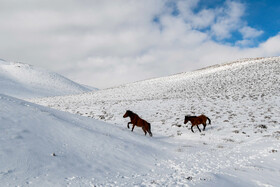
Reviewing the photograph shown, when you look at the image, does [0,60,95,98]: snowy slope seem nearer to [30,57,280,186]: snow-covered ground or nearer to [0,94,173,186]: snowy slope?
[30,57,280,186]: snow-covered ground

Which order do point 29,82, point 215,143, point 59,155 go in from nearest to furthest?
point 59,155
point 215,143
point 29,82

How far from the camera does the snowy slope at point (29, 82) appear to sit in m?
56.2

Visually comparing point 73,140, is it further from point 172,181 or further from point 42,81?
point 42,81

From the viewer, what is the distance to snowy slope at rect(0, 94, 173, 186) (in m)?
5.07

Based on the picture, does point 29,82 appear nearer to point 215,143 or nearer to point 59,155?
point 215,143

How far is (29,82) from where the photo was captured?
6575cm

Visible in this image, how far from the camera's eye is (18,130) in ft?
22.0

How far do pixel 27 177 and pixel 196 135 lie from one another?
1137cm

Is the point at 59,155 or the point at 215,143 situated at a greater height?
the point at 215,143

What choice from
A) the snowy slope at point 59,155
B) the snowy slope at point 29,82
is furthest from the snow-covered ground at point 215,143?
the snowy slope at point 29,82

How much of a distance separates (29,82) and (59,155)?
222 feet

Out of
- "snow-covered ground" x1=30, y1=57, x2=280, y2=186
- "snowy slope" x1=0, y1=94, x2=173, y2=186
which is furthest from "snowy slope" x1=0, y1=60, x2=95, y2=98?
"snowy slope" x1=0, y1=94, x2=173, y2=186

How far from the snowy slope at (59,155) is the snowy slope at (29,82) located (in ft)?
165

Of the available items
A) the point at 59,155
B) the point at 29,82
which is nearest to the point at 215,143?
the point at 59,155
